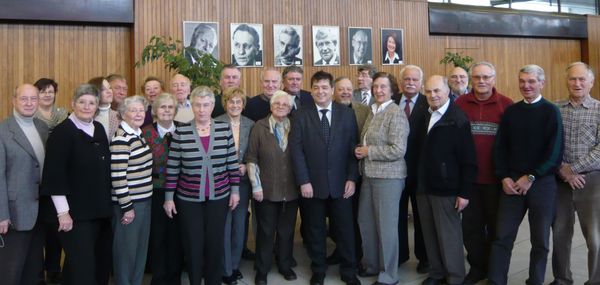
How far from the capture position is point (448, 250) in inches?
126

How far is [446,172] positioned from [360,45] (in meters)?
5.99

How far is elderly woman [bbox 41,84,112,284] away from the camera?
2.63 meters

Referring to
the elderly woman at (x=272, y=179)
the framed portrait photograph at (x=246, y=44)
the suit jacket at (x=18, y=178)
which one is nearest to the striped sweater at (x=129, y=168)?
the suit jacket at (x=18, y=178)

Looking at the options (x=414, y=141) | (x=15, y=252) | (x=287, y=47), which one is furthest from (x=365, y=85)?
(x=287, y=47)

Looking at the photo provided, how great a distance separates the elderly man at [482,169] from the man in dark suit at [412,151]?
349 millimetres

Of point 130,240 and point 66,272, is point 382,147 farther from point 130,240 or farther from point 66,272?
point 66,272

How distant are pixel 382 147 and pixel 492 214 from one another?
1.01 metres

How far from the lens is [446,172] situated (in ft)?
10.2

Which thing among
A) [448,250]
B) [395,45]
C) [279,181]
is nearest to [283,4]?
[395,45]

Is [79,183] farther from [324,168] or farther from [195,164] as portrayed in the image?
[324,168]

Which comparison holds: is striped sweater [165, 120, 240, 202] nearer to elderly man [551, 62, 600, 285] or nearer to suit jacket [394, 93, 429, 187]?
suit jacket [394, 93, 429, 187]

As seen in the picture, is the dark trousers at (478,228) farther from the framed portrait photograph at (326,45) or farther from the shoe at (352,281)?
the framed portrait photograph at (326,45)

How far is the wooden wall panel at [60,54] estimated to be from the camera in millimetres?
6344

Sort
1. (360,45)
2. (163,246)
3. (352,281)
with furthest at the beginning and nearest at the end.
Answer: (360,45), (352,281), (163,246)
